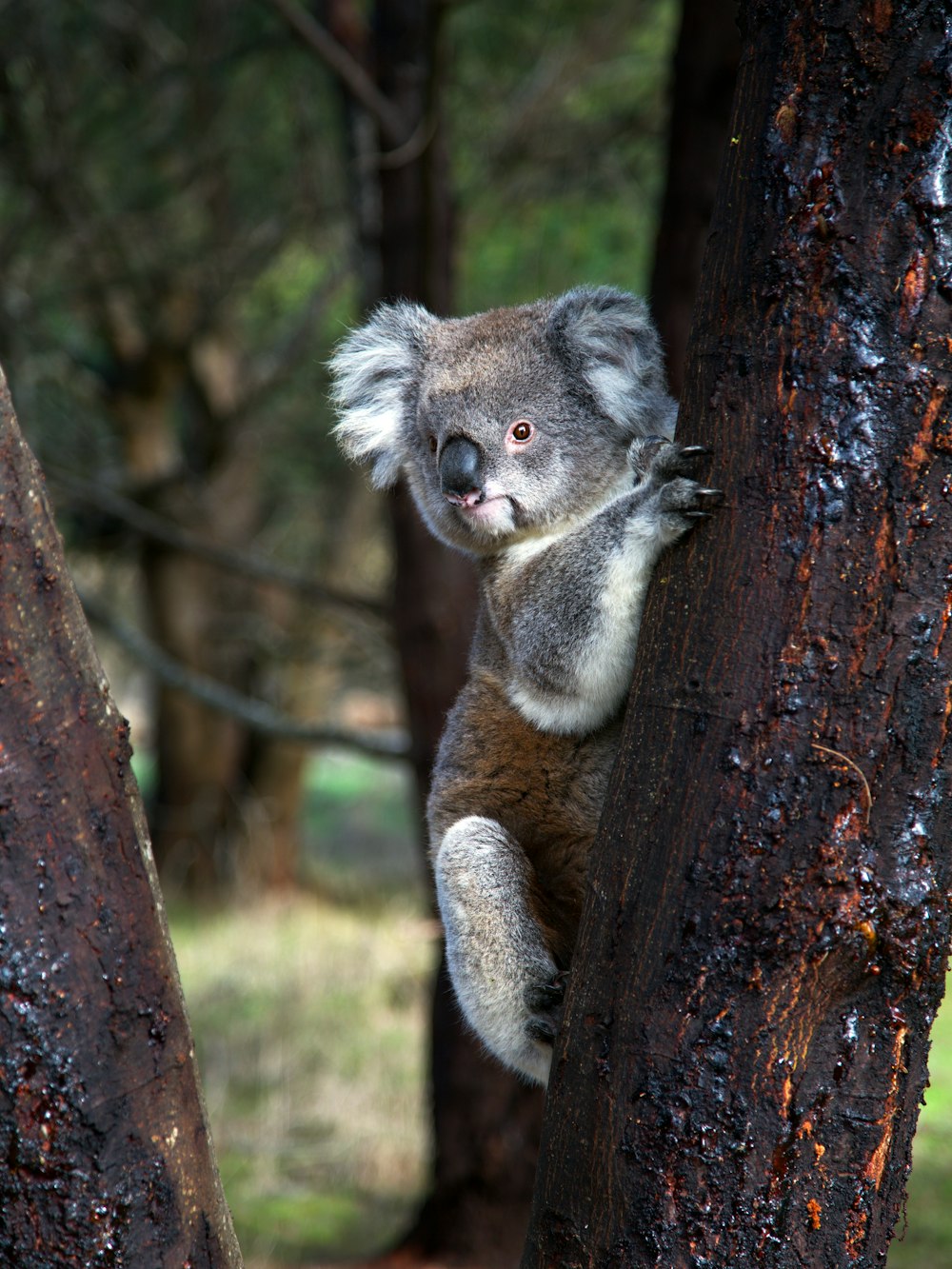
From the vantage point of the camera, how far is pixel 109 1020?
1.43m

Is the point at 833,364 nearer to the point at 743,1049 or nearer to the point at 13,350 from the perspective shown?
the point at 743,1049

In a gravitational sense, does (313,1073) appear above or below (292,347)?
below

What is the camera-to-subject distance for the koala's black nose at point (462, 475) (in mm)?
2330

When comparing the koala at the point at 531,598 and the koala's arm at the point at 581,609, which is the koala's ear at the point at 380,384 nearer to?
the koala at the point at 531,598

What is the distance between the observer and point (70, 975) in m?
1.41

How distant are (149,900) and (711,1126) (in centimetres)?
71

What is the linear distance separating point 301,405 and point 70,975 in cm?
839

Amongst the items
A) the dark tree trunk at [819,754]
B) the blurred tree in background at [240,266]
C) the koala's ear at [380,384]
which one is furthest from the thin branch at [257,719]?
the dark tree trunk at [819,754]

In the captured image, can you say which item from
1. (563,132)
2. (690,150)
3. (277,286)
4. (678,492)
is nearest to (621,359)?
(678,492)

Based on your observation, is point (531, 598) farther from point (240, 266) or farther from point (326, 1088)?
point (240, 266)

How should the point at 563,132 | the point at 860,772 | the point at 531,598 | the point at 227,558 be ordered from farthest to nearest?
the point at 563,132 → the point at 227,558 → the point at 531,598 → the point at 860,772

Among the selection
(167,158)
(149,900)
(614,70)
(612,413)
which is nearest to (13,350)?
(167,158)

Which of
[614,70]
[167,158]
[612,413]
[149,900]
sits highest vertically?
[614,70]

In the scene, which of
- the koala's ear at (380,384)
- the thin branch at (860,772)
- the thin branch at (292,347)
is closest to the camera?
the thin branch at (860,772)
